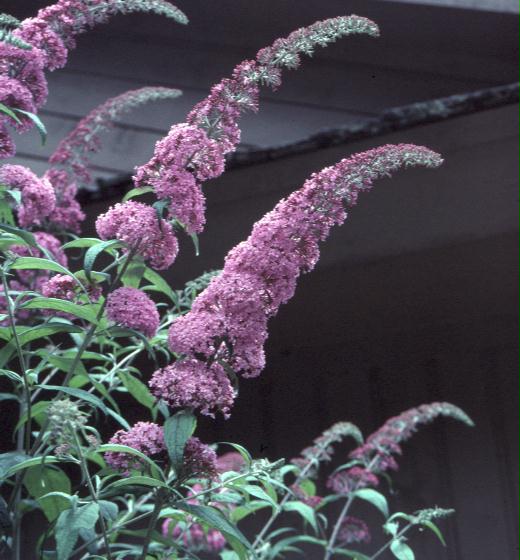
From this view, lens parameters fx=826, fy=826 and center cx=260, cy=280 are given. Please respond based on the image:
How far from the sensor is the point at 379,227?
7.32 feet

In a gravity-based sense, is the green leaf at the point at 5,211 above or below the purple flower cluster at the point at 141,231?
above

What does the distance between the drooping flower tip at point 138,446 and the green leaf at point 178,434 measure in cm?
7

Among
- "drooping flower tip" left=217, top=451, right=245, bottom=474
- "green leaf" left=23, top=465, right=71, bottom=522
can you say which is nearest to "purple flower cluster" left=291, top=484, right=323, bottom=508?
"drooping flower tip" left=217, top=451, right=245, bottom=474

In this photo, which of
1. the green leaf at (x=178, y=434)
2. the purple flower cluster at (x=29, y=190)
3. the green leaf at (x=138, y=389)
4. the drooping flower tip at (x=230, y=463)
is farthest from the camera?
the drooping flower tip at (x=230, y=463)

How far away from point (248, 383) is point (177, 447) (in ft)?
5.46

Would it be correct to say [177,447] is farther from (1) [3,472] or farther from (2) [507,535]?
(2) [507,535]

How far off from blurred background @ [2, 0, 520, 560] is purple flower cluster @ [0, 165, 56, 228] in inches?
25.3

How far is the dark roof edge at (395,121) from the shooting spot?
1.85 meters

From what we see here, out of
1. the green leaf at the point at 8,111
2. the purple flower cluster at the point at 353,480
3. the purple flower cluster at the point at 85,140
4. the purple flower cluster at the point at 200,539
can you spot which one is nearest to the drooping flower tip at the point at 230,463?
the purple flower cluster at the point at 200,539

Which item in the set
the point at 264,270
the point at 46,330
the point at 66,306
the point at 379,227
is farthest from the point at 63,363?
the point at 379,227

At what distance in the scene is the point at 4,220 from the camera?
1.25 meters

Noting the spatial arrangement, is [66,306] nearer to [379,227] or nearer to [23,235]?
[23,235]

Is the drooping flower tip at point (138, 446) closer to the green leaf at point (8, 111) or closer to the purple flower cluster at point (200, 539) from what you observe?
the green leaf at point (8, 111)

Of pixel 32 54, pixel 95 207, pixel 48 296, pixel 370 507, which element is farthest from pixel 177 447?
pixel 370 507
